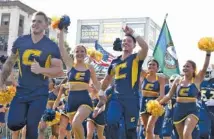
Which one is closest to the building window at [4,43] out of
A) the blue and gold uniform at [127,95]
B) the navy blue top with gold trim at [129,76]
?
the blue and gold uniform at [127,95]

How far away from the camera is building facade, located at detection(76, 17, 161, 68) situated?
69.1 meters

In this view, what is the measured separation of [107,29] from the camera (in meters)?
71.2

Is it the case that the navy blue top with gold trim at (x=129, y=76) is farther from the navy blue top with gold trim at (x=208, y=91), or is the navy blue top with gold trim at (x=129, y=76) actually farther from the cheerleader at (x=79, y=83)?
the navy blue top with gold trim at (x=208, y=91)

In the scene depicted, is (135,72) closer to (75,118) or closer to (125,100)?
(125,100)

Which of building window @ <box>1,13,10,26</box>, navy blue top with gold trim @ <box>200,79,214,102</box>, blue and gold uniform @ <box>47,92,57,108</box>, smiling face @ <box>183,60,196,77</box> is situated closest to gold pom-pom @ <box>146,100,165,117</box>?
smiling face @ <box>183,60,196,77</box>

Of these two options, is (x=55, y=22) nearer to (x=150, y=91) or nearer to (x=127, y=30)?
(x=127, y=30)

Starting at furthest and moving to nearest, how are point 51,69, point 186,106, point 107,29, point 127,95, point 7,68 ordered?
point 107,29 < point 186,106 < point 127,95 < point 7,68 < point 51,69

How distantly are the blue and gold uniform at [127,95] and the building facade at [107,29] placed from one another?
61740 mm

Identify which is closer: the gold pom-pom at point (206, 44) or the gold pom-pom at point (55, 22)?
the gold pom-pom at point (55, 22)

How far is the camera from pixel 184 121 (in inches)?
352

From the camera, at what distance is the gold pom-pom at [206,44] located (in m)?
8.23

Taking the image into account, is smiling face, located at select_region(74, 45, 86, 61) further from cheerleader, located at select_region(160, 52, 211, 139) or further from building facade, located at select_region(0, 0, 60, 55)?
building facade, located at select_region(0, 0, 60, 55)

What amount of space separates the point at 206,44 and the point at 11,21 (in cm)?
5134

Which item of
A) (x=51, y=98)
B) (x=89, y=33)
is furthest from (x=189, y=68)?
(x=89, y=33)
